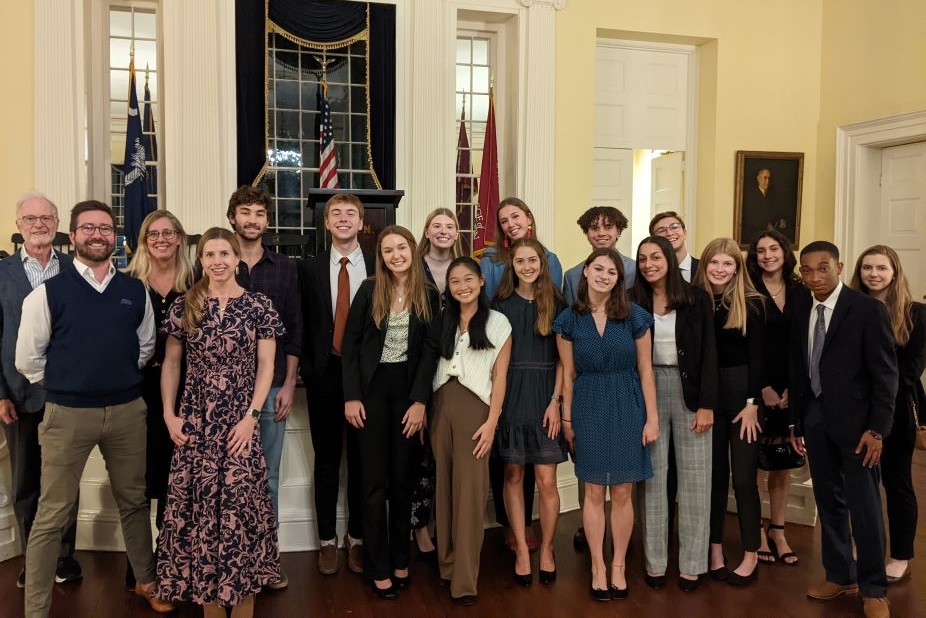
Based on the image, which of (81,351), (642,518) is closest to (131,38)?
(81,351)

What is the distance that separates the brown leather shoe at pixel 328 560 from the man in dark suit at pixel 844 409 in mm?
2271

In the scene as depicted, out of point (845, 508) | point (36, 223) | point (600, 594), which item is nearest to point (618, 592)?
point (600, 594)

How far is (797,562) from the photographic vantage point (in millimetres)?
Answer: 3871

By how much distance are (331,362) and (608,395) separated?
1.33 meters

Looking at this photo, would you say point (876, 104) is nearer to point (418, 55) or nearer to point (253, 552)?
point (418, 55)

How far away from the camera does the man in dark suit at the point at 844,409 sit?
10.3ft

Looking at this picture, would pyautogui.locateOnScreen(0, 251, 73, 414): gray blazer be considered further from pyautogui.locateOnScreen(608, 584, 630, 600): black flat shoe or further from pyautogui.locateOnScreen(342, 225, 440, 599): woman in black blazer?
pyautogui.locateOnScreen(608, 584, 630, 600): black flat shoe

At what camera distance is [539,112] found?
6.69 meters

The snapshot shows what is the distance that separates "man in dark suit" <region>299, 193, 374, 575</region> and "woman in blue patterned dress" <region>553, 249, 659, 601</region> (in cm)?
107

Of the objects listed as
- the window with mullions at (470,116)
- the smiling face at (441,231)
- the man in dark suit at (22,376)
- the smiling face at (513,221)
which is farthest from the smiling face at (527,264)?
the window with mullions at (470,116)

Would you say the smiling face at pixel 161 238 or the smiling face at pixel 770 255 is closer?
the smiling face at pixel 161 238

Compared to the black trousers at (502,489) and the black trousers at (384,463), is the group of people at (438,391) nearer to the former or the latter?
the black trousers at (384,463)

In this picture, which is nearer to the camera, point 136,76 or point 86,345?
point 86,345

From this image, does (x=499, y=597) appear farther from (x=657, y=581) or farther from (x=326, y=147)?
(x=326, y=147)
